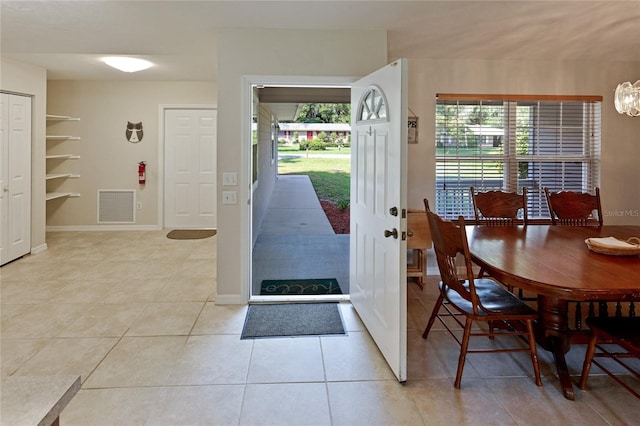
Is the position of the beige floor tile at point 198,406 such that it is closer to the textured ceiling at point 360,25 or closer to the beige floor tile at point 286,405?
the beige floor tile at point 286,405

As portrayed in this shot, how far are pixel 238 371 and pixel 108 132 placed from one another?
550 centimetres

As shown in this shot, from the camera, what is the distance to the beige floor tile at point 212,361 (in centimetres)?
245

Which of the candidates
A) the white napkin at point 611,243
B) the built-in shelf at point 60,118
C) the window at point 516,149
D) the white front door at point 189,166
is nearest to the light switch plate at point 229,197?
the window at point 516,149

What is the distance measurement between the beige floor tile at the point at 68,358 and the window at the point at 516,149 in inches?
133

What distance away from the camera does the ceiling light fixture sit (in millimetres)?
2980

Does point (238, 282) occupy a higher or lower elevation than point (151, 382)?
higher

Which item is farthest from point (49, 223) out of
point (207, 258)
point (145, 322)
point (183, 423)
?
point (183, 423)

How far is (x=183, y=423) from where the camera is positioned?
204 centimetres

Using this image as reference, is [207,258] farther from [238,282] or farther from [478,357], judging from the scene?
[478,357]

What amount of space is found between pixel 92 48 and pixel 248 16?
1.85m

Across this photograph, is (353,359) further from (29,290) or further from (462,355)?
(29,290)

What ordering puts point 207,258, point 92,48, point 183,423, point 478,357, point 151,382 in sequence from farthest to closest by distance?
point 207,258, point 92,48, point 478,357, point 151,382, point 183,423

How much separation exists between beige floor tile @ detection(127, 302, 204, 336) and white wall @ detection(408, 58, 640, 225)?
2.41m

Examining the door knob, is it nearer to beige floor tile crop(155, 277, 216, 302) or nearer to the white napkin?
the white napkin
